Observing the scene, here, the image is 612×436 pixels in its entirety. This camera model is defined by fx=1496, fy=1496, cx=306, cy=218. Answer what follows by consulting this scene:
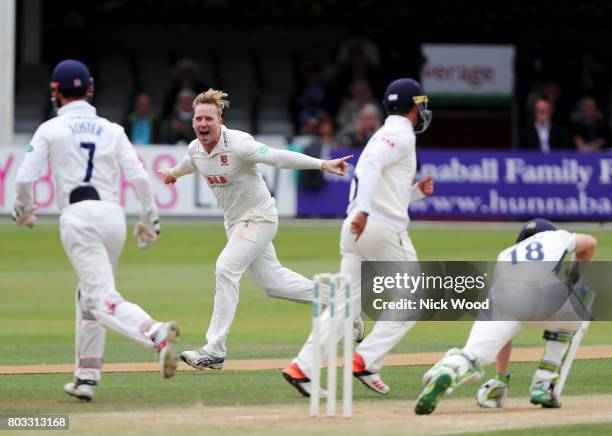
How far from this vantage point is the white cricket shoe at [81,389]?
10.2m

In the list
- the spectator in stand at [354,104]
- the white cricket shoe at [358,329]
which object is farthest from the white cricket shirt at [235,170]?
the spectator in stand at [354,104]

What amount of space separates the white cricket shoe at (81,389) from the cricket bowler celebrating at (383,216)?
1346 millimetres

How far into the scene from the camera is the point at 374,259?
10.3 metres

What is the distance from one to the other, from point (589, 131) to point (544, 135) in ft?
4.91

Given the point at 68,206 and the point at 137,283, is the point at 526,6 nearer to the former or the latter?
the point at 137,283

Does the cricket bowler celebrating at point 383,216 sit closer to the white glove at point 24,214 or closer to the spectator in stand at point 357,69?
the white glove at point 24,214

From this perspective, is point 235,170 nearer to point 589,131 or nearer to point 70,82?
point 70,82

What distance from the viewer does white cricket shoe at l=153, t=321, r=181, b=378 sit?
9.54 metres

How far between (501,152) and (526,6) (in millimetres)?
9917

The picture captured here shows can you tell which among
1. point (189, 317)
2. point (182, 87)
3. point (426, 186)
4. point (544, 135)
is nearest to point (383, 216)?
point (426, 186)

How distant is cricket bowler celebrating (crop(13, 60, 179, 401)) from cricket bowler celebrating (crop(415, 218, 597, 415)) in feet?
5.88

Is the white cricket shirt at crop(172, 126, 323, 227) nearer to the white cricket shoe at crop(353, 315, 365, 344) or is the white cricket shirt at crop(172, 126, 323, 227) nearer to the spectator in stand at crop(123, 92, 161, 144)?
the white cricket shoe at crop(353, 315, 365, 344)

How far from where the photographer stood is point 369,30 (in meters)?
34.4

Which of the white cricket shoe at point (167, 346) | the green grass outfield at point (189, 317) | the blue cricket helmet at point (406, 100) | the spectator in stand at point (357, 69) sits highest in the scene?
the spectator in stand at point (357, 69)
